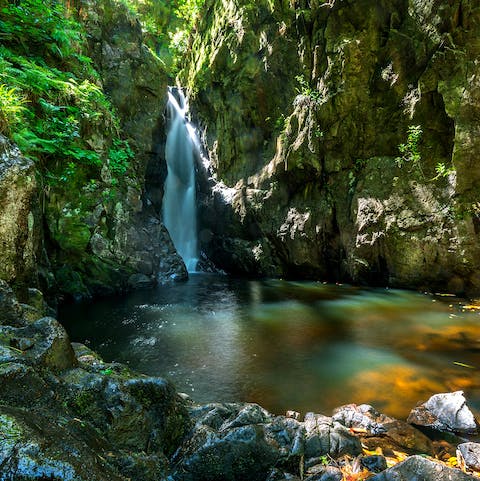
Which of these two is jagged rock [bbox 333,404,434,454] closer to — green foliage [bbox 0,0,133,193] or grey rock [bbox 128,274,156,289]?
green foliage [bbox 0,0,133,193]

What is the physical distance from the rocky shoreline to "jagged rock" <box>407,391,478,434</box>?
0.55 feet

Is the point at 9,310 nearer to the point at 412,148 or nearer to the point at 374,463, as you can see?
the point at 374,463

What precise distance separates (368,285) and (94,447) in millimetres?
10716

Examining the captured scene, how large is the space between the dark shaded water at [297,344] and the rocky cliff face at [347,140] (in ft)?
5.83

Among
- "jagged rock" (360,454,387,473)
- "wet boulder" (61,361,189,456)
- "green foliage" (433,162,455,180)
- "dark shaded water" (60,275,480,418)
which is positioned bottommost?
"dark shaded water" (60,275,480,418)

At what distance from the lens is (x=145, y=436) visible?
255 centimetres

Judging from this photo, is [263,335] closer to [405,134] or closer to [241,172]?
[405,134]

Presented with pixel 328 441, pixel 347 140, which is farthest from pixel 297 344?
pixel 347 140

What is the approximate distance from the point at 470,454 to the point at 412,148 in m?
8.92

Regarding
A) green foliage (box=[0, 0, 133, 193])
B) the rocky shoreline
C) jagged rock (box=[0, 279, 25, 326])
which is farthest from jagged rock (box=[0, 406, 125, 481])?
green foliage (box=[0, 0, 133, 193])

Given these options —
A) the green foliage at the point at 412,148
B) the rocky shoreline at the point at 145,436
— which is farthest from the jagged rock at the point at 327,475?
the green foliage at the point at 412,148

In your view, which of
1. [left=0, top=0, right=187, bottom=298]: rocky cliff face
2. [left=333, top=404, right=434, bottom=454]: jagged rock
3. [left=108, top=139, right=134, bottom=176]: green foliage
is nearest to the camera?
[left=333, top=404, right=434, bottom=454]: jagged rock

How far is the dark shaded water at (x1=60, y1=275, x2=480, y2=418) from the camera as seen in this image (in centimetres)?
477

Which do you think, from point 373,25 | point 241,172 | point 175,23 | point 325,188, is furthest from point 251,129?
point 175,23
